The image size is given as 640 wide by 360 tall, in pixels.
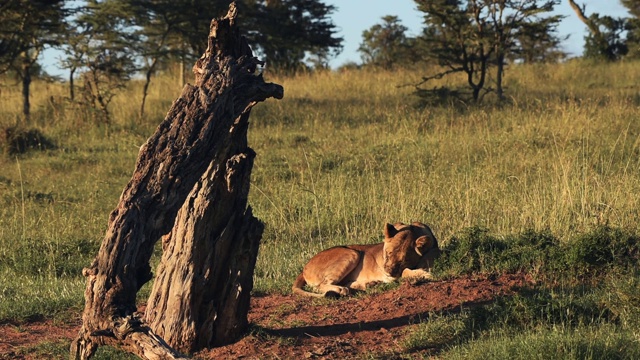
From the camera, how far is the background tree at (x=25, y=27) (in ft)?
61.7

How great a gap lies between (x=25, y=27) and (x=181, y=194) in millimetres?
16070

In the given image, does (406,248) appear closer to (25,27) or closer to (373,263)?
(373,263)

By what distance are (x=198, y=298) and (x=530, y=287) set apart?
2.38 metres

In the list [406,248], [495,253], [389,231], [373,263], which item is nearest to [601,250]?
[495,253]

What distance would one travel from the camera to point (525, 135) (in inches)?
554

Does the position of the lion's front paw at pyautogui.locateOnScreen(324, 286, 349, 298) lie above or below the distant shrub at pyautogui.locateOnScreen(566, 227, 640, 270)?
below

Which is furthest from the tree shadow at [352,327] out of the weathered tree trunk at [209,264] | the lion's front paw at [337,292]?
the lion's front paw at [337,292]

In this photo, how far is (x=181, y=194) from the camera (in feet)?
15.0

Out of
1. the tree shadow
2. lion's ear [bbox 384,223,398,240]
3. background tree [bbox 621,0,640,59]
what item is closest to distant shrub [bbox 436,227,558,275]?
lion's ear [bbox 384,223,398,240]

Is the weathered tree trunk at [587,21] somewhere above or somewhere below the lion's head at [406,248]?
above

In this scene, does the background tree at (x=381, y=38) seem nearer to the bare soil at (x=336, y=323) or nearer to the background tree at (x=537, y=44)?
the background tree at (x=537, y=44)

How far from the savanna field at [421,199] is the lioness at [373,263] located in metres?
0.19

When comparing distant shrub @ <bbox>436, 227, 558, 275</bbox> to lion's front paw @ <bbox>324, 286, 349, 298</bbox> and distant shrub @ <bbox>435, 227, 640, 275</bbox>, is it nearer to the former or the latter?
distant shrub @ <bbox>435, 227, 640, 275</bbox>

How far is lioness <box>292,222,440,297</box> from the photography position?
6711 mm
